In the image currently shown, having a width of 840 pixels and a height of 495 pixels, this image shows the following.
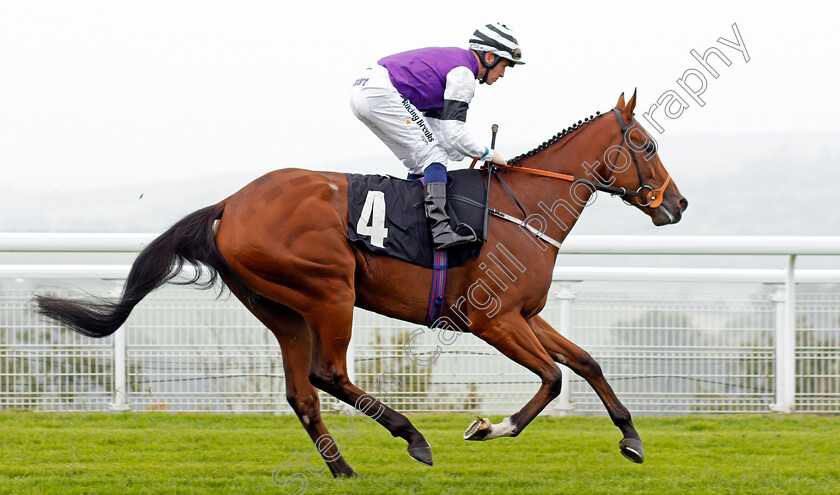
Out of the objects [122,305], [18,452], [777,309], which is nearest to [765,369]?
[777,309]

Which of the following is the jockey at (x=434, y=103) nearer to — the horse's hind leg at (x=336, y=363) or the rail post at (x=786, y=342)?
the horse's hind leg at (x=336, y=363)

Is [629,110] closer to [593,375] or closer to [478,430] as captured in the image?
[593,375]

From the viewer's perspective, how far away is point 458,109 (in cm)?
420

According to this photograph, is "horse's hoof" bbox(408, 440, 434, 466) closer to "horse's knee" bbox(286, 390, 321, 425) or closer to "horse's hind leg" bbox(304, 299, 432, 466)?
"horse's hind leg" bbox(304, 299, 432, 466)

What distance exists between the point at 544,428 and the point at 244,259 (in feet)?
8.59

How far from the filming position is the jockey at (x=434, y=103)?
417cm

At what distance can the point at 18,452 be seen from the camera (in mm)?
4844

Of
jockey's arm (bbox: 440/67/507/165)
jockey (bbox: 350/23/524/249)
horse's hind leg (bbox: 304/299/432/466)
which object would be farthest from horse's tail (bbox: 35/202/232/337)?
jockey's arm (bbox: 440/67/507/165)

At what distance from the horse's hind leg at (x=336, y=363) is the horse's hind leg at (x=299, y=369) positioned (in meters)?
0.29

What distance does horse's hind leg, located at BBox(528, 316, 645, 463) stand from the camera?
168 inches

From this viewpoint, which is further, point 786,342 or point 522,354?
point 786,342

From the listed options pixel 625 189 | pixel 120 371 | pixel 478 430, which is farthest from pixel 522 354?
pixel 120 371

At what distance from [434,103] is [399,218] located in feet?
2.06

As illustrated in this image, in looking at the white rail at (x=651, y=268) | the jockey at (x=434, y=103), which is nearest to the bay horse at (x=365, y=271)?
the jockey at (x=434, y=103)
